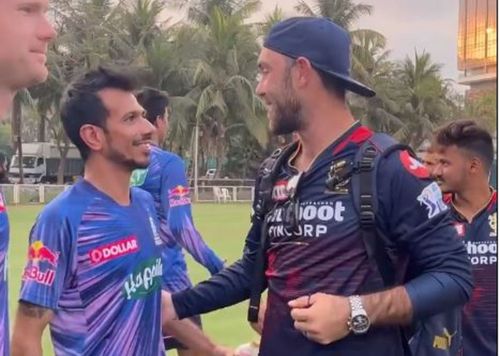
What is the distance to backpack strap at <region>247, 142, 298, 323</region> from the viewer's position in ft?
9.50

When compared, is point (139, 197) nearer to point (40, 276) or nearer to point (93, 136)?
point (93, 136)

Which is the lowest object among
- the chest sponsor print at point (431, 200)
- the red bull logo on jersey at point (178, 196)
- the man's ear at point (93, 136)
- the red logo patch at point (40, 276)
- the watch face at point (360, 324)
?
the watch face at point (360, 324)

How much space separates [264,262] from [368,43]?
4142 cm

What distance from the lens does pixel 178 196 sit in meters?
5.17

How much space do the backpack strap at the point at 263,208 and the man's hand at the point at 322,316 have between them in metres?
0.46

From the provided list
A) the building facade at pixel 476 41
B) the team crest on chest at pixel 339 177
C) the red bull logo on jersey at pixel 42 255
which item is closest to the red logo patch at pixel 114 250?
the red bull logo on jersey at pixel 42 255

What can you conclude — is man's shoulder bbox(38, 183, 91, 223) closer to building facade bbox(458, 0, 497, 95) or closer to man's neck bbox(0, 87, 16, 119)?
man's neck bbox(0, 87, 16, 119)

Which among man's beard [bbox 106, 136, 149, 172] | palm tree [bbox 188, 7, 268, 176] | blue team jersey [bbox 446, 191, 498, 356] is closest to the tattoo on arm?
man's beard [bbox 106, 136, 149, 172]

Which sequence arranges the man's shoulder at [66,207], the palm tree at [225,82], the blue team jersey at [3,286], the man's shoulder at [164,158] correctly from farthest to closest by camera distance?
the palm tree at [225,82] → the man's shoulder at [164,158] → the man's shoulder at [66,207] → the blue team jersey at [3,286]

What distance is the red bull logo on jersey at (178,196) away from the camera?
5.13 meters

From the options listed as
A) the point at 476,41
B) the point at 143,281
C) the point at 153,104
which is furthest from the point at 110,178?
the point at 476,41

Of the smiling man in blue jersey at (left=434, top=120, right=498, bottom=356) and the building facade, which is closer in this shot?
the smiling man in blue jersey at (left=434, top=120, right=498, bottom=356)

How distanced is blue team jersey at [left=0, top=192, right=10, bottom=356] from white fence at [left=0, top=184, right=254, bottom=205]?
22.2m

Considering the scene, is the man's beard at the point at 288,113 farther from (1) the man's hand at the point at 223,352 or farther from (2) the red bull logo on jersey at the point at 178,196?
(2) the red bull logo on jersey at the point at 178,196
